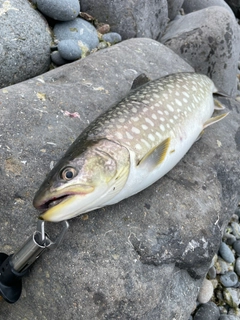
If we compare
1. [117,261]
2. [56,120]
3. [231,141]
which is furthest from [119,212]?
[231,141]

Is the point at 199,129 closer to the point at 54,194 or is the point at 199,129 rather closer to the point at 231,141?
the point at 231,141

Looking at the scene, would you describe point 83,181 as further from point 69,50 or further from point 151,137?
point 69,50

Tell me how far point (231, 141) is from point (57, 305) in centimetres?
210

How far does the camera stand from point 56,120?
9.14 ft

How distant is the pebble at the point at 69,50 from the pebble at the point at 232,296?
2935 millimetres

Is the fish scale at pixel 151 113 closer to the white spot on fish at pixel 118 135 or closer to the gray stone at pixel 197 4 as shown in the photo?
the white spot on fish at pixel 118 135

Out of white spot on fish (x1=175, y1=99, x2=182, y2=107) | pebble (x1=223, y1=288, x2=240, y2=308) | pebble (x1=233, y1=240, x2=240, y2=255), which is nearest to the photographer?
white spot on fish (x1=175, y1=99, x2=182, y2=107)

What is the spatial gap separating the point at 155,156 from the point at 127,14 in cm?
299

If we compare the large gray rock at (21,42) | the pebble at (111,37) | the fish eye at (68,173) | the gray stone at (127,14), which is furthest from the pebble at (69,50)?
the fish eye at (68,173)

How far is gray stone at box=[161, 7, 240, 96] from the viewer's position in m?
4.45

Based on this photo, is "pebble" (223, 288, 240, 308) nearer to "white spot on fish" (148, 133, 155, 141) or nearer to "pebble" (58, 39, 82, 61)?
"white spot on fish" (148, 133, 155, 141)

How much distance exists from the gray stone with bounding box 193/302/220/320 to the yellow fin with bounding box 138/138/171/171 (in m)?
1.57

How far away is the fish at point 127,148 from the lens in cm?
195

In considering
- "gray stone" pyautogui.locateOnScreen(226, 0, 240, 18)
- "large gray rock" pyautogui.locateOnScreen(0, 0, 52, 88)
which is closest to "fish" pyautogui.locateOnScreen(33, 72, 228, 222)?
"large gray rock" pyautogui.locateOnScreen(0, 0, 52, 88)
